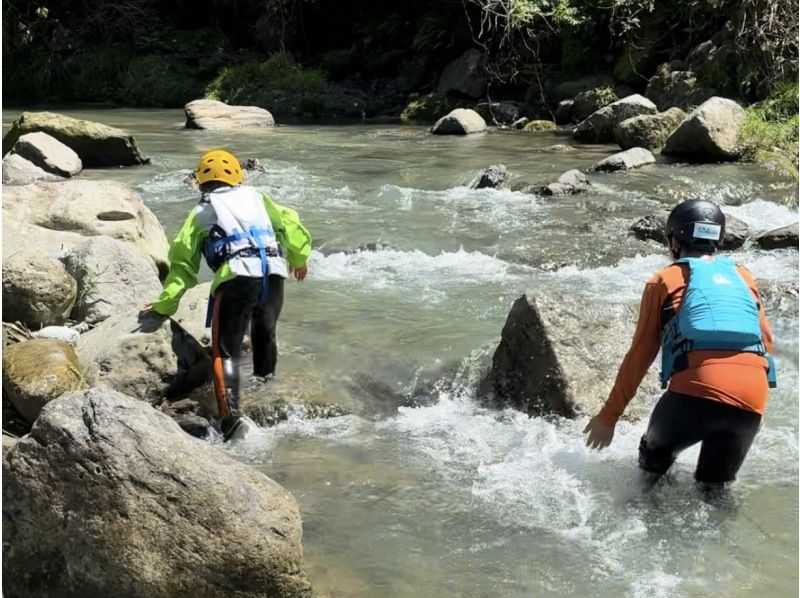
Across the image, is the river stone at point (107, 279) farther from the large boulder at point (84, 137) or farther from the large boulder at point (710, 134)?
the large boulder at point (710, 134)

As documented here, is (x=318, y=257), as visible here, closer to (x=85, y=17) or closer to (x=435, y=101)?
(x=435, y=101)

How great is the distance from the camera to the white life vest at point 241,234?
5.38 metres

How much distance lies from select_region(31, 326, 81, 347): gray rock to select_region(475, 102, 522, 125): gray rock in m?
14.1

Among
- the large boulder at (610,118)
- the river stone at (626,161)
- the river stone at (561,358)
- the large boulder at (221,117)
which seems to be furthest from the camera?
the large boulder at (221,117)

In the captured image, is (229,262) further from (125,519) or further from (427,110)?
(427,110)

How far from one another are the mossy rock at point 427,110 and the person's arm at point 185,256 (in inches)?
601

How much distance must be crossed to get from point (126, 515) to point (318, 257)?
615cm

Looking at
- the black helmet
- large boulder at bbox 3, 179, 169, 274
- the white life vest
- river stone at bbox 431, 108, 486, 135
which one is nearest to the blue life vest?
the black helmet

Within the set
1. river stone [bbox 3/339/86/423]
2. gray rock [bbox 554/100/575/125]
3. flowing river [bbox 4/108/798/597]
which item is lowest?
flowing river [bbox 4/108/798/597]

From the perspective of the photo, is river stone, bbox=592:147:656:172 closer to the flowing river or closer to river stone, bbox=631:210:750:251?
the flowing river

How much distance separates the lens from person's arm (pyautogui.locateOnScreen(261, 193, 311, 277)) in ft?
18.9

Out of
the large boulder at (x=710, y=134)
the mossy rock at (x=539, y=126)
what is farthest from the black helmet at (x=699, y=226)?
the mossy rock at (x=539, y=126)

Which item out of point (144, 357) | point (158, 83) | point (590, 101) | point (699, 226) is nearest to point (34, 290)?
point (144, 357)

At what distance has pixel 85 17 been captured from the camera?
2720 cm
